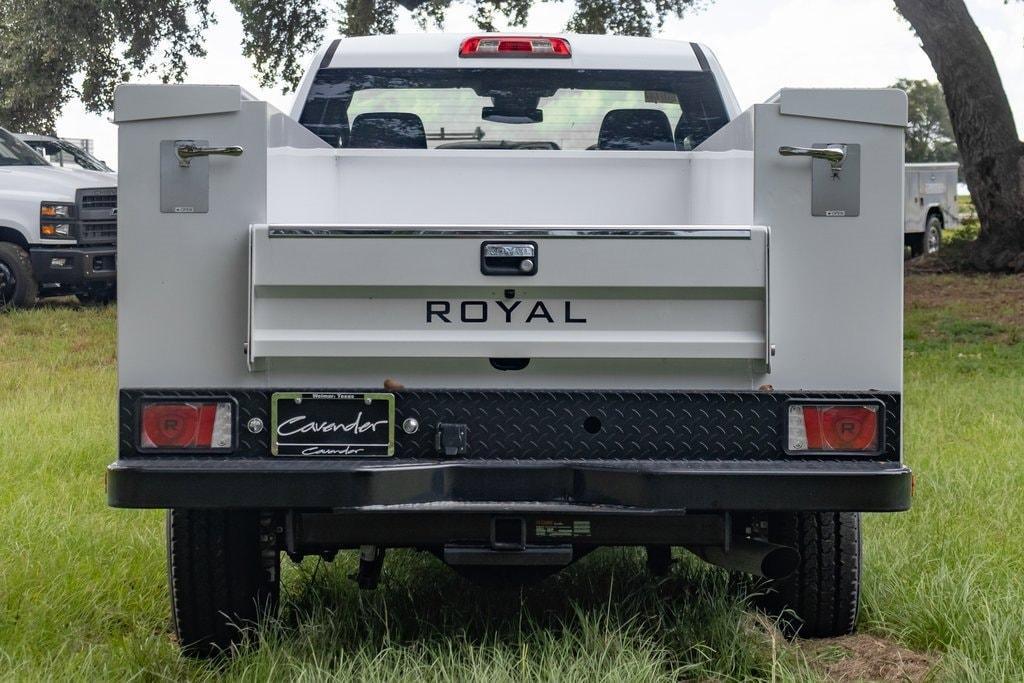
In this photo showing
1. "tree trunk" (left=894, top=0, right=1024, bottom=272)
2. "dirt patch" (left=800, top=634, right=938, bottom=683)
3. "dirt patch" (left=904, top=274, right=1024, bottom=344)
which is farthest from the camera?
"tree trunk" (left=894, top=0, right=1024, bottom=272)

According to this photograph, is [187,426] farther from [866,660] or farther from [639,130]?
[639,130]

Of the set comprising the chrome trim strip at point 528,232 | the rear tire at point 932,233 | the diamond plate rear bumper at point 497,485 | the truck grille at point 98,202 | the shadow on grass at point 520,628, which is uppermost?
the rear tire at point 932,233

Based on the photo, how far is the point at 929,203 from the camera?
25.7 meters

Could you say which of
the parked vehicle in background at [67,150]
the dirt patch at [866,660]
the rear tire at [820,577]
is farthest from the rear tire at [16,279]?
the dirt patch at [866,660]

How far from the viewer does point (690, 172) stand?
16.9ft

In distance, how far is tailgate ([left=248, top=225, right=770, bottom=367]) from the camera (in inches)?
141

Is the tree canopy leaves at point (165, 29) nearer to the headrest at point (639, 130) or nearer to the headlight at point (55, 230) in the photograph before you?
the headlight at point (55, 230)

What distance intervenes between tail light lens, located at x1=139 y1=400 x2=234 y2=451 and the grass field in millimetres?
639

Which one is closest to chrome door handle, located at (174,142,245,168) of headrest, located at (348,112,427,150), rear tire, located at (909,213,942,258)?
headrest, located at (348,112,427,150)

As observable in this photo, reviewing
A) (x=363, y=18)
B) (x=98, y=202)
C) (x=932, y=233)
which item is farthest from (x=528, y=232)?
(x=932, y=233)

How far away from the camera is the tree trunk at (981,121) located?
1656 cm

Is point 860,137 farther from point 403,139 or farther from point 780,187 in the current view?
point 403,139

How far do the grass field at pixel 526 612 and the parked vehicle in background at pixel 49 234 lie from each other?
7536 mm

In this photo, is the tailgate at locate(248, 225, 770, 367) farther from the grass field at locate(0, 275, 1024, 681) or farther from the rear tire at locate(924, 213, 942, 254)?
the rear tire at locate(924, 213, 942, 254)
